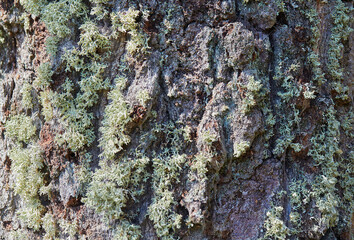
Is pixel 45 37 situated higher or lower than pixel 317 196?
higher

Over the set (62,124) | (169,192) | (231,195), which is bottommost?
(231,195)

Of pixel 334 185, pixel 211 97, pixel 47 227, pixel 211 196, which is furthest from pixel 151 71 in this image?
pixel 334 185

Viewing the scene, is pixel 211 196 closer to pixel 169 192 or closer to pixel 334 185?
pixel 169 192

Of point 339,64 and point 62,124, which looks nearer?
point 62,124

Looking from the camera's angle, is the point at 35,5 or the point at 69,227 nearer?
the point at 69,227

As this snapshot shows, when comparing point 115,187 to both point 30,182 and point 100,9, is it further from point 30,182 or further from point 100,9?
point 100,9

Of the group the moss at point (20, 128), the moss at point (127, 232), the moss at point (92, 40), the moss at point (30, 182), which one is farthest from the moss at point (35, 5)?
the moss at point (127, 232)

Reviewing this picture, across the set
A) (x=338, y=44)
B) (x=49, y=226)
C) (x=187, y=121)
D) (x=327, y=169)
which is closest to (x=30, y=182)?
(x=49, y=226)

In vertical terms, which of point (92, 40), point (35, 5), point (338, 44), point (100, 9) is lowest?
point (338, 44)
